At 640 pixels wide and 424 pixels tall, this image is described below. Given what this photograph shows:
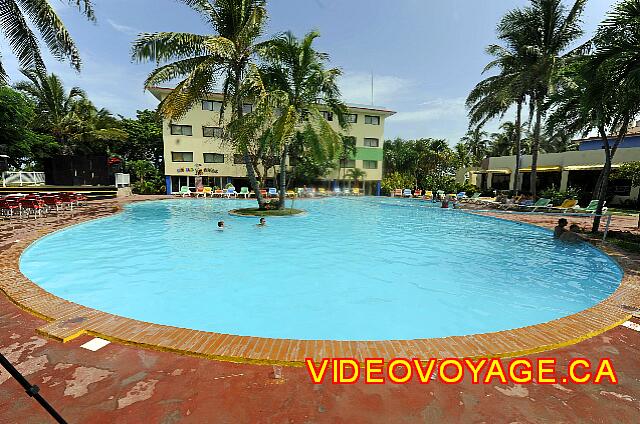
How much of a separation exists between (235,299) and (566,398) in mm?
5091

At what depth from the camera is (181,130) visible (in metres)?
32.2

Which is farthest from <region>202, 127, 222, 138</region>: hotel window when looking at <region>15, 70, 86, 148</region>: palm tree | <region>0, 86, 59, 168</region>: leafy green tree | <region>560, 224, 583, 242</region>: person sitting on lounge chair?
<region>560, 224, 583, 242</region>: person sitting on lounge chair

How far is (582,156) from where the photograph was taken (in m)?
25.8

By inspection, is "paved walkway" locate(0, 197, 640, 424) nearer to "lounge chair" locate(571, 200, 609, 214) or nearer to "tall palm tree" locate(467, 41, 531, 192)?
"lounge chair" locate(571, 200, 609, 214)

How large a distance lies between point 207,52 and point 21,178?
22521 millimetres

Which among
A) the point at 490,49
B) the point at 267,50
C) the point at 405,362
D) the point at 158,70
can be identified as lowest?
the point at 405,362

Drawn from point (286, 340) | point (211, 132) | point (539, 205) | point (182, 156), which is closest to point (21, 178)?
point (182, 156)

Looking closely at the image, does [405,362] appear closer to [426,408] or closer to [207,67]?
[426,408]

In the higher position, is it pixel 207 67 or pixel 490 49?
pixel 490 49

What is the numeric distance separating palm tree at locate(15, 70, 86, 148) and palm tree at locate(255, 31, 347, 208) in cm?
2512

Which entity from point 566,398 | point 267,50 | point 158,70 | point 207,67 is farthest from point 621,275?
point 158,70

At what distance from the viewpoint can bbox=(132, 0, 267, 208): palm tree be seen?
560 inches

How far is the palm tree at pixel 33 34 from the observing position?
950 centimetres

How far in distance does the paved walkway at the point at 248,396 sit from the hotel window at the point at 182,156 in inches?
1258
